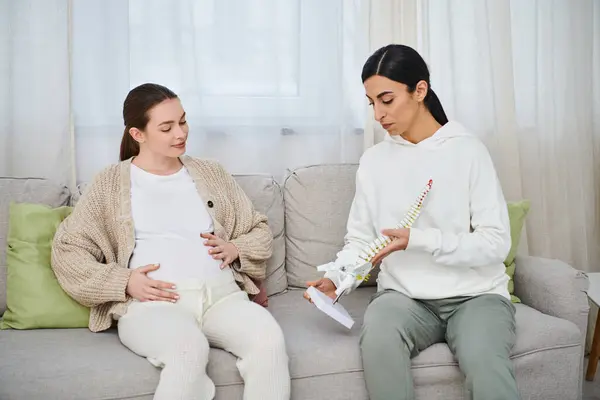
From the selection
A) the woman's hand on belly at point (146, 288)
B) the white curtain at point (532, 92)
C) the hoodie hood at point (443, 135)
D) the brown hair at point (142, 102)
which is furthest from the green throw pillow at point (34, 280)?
the white curtain at point (532, 92)

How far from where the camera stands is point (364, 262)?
6.01 feet

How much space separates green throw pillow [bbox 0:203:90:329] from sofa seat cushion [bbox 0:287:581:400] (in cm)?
4

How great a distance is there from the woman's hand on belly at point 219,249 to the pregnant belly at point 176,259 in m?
0.01

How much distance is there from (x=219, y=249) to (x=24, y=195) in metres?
0.68

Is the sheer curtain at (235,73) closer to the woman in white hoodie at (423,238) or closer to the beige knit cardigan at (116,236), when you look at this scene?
the beige knit cardigan at (116,236)

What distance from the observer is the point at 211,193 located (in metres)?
2.13

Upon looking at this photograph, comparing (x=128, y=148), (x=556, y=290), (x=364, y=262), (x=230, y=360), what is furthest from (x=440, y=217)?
(x=128, y=148)

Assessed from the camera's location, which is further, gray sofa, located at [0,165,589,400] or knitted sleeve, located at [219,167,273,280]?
knitted sleeve, located at [219,167,273,280]

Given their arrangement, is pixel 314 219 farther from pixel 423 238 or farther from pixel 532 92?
pixel 532 92

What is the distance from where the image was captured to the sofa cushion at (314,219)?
2.39 metres

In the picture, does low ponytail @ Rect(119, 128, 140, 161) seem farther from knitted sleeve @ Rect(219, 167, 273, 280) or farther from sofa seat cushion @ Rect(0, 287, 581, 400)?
sofa seat cushion @ Rect(0, 287, 581, 400)

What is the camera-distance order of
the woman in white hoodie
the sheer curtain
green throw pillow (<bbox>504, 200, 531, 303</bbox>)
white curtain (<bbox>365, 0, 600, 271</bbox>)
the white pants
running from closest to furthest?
the white pants → the woman in white hoodie → green throw pillow (<bbox>504, 200, 531, 303</bbox>) → the sheer curtain → white curtain (<bbox>365, 0, 600, 271</bbox>)

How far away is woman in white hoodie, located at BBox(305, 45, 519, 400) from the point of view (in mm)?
1749

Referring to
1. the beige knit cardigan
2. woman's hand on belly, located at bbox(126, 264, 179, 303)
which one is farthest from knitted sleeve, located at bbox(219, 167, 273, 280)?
woman's hand on belly, located at bbox(126, 264, 179, 303)
